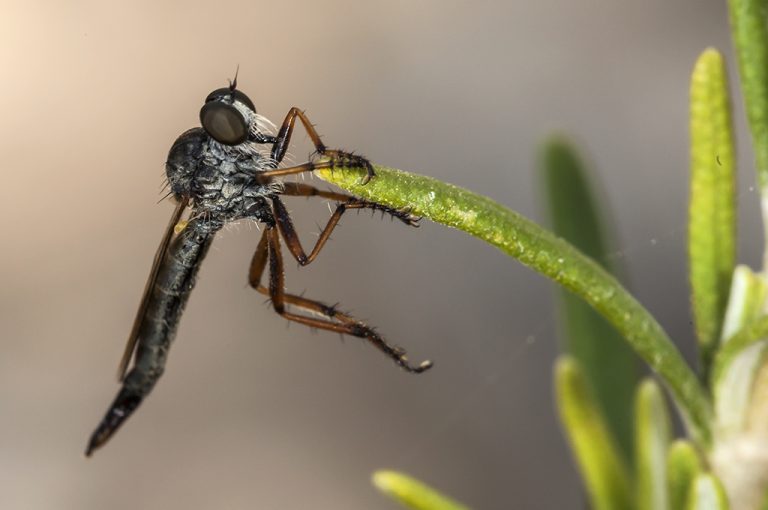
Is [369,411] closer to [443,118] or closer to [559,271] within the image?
[443,118]

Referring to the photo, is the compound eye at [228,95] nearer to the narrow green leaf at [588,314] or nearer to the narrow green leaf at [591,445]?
the narrow green leaf at [588,314]

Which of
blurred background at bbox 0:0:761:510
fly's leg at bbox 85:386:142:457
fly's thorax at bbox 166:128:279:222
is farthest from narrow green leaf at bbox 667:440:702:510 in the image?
blurred background at bbox 0:0:761:510

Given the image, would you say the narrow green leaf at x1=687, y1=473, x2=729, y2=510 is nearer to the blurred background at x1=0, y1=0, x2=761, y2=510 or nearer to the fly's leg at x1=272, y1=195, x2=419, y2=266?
the fly's leg at x1=272, y1=195, x2=419, y2=266

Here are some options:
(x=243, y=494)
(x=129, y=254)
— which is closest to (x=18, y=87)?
(x=129, y=254)

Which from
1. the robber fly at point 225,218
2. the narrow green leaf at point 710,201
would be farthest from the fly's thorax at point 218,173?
the narrow green leaf at point 710,201

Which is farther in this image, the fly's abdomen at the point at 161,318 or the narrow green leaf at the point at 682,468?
the fly's abdomen at the point at 161,318

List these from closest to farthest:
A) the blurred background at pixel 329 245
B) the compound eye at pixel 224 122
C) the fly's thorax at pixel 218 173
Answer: the compound eye at pixel 224 122 < the fly's thorax at pixel 218 173 < the blurred background at pixel 329 245
